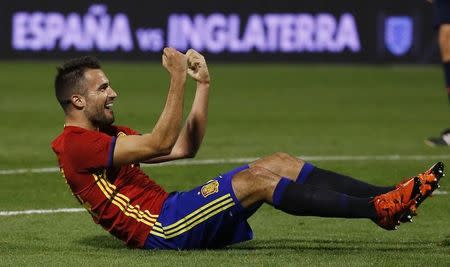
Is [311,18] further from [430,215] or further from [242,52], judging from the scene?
[430,215]

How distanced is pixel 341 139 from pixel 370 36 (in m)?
12.1

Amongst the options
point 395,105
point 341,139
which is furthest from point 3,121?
point 395,105

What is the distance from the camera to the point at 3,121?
17391 mm

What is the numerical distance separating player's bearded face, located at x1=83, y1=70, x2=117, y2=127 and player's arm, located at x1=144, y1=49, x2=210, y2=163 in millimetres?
534

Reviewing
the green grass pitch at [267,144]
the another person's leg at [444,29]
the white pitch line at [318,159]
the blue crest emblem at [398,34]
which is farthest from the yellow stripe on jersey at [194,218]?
the blue crest emblem at [398,34]

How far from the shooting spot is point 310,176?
8.26m

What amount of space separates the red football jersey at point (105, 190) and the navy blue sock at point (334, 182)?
964 mm

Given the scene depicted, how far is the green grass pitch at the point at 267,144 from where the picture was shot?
26.0 feet

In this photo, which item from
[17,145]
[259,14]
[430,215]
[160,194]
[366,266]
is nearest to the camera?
[366,266]

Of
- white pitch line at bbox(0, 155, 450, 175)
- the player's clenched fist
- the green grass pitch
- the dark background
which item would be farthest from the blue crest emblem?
the player's clenched fist

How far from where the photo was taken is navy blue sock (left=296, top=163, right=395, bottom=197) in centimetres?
813

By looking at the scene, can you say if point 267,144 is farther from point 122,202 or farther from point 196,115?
point 122,202

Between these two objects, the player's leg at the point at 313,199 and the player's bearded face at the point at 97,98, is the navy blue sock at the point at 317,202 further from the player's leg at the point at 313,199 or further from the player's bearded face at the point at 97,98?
the player's bearded face at the point at 97,98

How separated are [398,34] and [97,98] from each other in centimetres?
1999
